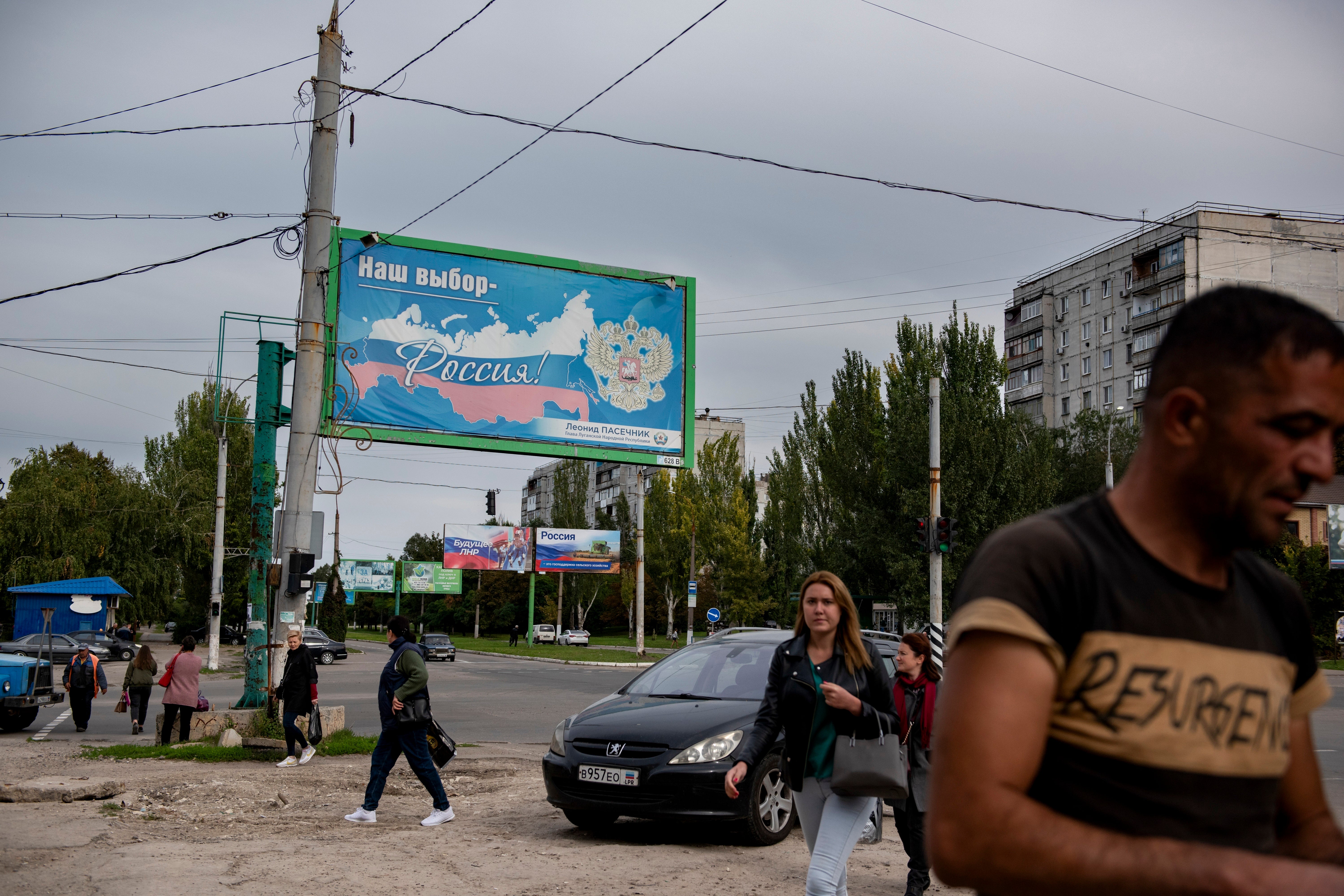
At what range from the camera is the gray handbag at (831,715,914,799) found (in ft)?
15.4

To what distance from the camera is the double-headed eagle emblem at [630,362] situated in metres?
20.7

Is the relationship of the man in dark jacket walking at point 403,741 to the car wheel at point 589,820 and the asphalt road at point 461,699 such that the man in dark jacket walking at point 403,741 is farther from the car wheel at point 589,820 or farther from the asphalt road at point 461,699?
the asphalt road at point 461,699

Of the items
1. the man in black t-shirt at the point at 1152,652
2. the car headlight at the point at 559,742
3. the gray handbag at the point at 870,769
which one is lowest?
the car headlight at the point at 559,742

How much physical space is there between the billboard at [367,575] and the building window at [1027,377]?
46.0 metres

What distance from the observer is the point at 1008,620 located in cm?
138

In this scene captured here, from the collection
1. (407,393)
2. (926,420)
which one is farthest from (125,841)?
(926,420)

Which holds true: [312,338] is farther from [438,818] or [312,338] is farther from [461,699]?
[461,699]

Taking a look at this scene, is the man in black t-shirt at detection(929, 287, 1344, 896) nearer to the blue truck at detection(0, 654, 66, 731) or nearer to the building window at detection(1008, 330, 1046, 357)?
the blue truck at detection(0, 654, 66, 731)

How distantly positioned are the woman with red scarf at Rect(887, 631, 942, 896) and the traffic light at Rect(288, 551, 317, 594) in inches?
357

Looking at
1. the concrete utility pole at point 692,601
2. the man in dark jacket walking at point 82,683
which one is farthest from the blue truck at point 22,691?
the concrete utility pole at point 692,601

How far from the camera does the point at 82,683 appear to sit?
1828 centimetres

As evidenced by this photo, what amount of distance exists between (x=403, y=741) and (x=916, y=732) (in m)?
4.32

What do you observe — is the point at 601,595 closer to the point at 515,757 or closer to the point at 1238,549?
the point at 515,757

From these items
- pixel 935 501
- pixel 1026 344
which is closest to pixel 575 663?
pixel 935 501
